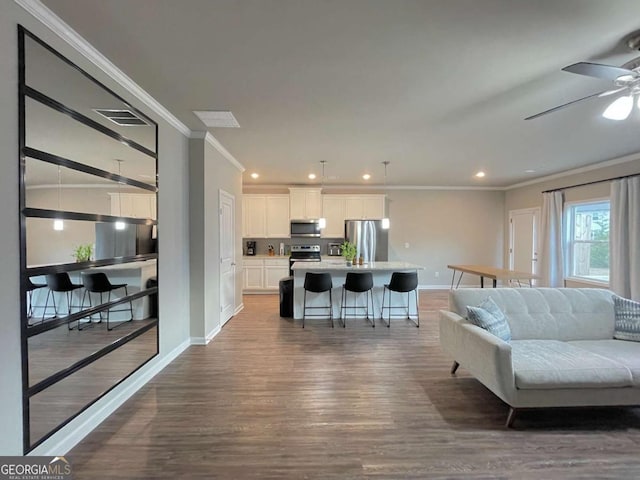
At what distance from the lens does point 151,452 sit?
2080 millimetres

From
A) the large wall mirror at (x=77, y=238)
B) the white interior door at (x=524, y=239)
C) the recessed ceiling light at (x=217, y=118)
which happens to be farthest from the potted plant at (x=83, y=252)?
the white interior door at (x=524, y=239)

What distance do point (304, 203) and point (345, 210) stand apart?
3.35 ft

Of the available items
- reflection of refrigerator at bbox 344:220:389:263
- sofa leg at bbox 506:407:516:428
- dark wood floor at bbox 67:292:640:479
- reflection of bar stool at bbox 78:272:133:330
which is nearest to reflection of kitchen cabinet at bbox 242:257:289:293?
reflection of refrigerator at bbox 344:220:389:263

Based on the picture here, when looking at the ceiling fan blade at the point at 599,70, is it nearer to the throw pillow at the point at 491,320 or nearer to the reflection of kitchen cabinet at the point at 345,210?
the throw pillow at the point at 491,320

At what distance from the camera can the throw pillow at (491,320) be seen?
9.12ft

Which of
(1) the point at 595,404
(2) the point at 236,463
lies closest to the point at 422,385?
(1) the point at 595,404

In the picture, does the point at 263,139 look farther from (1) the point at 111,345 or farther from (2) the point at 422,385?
(2) the point at 422,385

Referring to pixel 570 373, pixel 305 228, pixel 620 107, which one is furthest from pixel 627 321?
pixel 305 228

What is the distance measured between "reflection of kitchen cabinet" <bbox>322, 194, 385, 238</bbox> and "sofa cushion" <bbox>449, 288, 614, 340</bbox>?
15.5ft

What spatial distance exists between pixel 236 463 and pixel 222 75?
9.15ft

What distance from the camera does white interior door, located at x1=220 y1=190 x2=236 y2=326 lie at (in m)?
4.83

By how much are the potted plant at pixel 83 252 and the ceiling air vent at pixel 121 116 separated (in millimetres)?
1010

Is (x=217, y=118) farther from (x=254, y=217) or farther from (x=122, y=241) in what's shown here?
(x=254, y=217)

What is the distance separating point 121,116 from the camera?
266 centimetres
